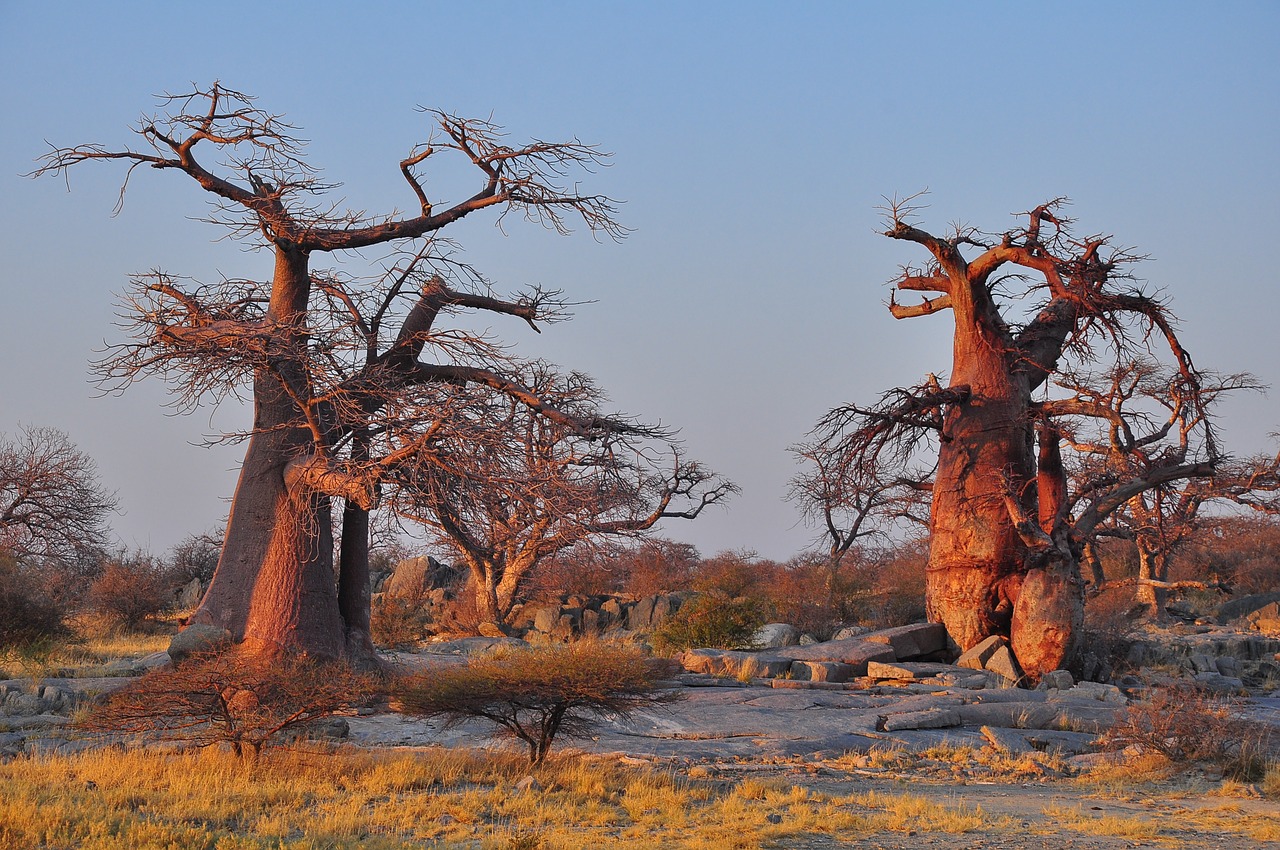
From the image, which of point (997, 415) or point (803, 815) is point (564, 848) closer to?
point (803, 815)

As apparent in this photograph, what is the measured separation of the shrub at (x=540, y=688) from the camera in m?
9.13

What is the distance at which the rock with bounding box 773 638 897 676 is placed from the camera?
51.6ft

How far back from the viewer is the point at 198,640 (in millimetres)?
11906

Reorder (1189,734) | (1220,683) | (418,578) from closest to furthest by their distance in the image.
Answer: (1189,734)
(1220,683)
(418,578)

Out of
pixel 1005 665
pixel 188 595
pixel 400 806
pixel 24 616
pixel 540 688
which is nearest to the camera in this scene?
pixel 400 806

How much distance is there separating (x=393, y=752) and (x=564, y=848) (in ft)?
12.3

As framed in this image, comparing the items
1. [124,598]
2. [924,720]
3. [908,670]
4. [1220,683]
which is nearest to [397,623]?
[124,598]

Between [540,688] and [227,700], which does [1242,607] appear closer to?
[540,688]

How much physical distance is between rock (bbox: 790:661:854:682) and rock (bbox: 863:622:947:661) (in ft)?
3.02

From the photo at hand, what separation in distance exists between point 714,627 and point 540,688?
994cm

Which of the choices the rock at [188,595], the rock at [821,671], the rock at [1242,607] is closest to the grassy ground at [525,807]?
the rock at [821,671]

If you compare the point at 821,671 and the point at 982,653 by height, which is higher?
the point at 982,653

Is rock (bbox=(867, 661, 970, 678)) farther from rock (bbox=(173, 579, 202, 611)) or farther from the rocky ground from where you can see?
rock (bbox=(173, 579, 202, 611))

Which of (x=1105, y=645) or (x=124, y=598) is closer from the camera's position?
(x=1105, y=645)
